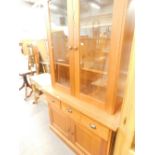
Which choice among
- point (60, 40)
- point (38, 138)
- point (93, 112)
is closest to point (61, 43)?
point (60, 40)

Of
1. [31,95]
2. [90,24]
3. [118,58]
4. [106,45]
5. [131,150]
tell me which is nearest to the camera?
[131,150]

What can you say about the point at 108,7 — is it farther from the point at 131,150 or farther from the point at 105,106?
the point at 131,150

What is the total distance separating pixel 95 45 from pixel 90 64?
20 centimetres

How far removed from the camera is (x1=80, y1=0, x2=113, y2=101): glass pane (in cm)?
107

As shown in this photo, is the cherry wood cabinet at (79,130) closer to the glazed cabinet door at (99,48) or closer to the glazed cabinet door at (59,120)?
the glazed cabinet door at (59,120)

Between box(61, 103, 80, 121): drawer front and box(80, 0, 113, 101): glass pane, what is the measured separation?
25 centimetres

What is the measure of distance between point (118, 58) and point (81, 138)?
3.47 ft

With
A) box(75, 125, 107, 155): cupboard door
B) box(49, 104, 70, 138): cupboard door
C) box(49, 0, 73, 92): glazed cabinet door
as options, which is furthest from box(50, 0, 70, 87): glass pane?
box(75, 125, 107, 155): cupboard door

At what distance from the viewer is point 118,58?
96 cm

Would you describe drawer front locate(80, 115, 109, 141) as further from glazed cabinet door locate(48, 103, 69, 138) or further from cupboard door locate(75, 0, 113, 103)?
glazed cabinet door locate(48, 103, 69, 138)

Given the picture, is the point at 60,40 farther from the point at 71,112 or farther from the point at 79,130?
the point at 79,130

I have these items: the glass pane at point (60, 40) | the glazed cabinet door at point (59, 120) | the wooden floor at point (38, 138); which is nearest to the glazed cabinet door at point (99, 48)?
the glass pane at point (60, 40)

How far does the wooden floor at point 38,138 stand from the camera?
169 cm
